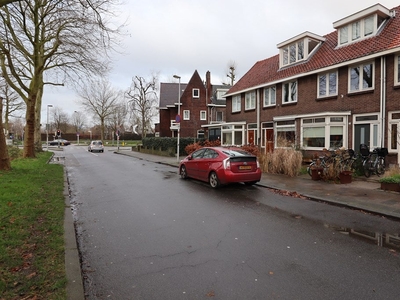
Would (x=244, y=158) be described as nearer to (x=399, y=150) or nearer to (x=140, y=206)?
(x=140, y=206)

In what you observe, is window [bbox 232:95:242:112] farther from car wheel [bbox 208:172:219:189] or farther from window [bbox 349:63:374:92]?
car wheel [bbox 208:172:219:189]

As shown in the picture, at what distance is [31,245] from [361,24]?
18.2 metres

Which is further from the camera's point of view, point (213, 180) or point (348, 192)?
point (213, 180)

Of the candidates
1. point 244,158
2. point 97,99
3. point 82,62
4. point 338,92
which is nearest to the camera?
point 244,158

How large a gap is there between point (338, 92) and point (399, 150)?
14.8 feet

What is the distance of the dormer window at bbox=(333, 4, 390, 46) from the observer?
14727 mm

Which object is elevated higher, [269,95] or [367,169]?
[269,95]

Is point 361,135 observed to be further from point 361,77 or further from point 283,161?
point 283,161

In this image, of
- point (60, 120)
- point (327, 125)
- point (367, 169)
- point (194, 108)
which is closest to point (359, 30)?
point (327, 125)

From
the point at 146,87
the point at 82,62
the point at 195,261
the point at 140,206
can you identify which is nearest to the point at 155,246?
the point at 195,261

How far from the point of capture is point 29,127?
17.6 metres

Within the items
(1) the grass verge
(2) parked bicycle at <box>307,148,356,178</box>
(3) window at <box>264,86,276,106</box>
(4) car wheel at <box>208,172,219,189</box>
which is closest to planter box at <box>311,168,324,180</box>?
(2) parked bicycle at <box>307,148,356,178</box>

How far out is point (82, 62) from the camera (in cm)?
1672

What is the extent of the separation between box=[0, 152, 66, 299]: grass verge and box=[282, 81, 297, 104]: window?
15.3 metres
